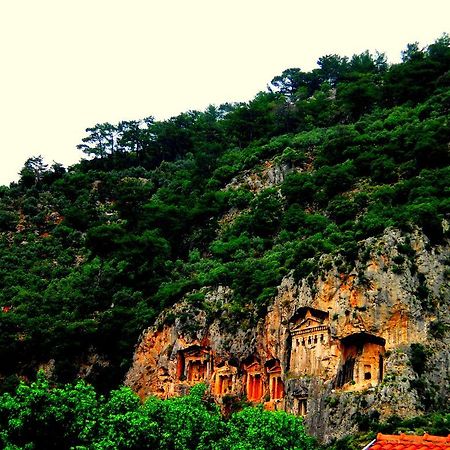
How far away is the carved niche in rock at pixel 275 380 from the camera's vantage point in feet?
167

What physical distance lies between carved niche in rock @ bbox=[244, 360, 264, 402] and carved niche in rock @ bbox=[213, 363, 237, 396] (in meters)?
1.01

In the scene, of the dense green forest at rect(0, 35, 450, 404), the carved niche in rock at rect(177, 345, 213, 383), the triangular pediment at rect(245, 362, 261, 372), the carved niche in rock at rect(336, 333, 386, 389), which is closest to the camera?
the carved niche in rock at rect(336, 333, 386, 389)

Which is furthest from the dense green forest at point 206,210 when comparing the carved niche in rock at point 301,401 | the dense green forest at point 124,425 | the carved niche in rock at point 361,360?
the dense green forest at point 124,425

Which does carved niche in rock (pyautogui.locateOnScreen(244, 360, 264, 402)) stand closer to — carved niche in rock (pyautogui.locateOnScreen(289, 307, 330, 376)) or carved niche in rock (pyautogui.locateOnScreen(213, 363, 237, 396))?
carved niche in rock (pyautogui.locateOnScreen(213, 363, 237, 396))

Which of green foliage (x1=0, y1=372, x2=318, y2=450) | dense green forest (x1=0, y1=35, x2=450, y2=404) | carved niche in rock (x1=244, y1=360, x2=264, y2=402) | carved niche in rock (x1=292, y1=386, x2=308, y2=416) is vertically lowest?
green foliage (x1=0, y1=372, x2=318, y2=450)

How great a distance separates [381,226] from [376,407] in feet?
45.2

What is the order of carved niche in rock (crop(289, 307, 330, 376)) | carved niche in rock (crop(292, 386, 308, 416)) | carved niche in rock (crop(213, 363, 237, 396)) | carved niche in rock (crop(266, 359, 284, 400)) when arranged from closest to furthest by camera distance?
carved niche in rock (crop(292, 386, 308, 416)), carved niche in rock (crop(289, 307, 330, 376)), carved niche in rock (crop(266, 359, 284, 400)), carved niche in rock (crop(213, 363, 237, 396))

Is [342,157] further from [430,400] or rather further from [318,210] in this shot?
[430,400]

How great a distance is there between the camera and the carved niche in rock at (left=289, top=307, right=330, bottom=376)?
4850 cm

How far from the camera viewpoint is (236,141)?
9131 centimetres

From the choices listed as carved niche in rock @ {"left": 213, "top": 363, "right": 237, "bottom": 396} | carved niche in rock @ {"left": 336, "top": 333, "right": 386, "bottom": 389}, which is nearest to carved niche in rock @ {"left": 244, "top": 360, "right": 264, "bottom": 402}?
carved niche in rock @ {"left": 213, "top": 363, "right": 237, "bottom": 396}

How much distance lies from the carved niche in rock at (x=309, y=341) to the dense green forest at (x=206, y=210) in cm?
304

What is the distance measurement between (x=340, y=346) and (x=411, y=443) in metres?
29.0

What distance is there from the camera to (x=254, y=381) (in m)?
52.5
